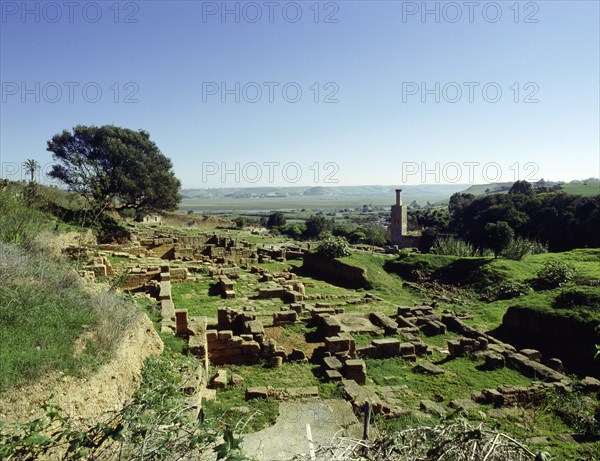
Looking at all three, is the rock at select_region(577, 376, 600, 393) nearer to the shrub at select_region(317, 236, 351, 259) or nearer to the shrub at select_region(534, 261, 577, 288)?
the shrub at select_region(534, 261, 577, 288)

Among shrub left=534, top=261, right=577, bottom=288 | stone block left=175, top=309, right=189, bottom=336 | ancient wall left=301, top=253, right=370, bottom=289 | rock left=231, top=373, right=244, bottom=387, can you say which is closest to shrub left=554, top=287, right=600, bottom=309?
shrub left=534, top=261, right=577, bottom=288

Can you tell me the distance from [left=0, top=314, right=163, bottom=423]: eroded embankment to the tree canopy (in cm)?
2437

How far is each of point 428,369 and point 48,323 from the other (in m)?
9.27

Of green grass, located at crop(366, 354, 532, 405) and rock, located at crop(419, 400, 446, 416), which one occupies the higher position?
rock, located at crop(419, 400, 446, 416)

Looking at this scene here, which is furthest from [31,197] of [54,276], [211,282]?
[54,276]

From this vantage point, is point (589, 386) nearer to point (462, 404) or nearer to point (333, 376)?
point (462, 404)

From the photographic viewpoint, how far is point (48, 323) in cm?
611

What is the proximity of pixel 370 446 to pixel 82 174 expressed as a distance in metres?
31.1

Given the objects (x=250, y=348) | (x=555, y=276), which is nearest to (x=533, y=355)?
(x=250, y=348)

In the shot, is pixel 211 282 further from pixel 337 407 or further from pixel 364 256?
pixel 337 407

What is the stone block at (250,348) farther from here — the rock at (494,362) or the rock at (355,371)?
the rock at (494,362)

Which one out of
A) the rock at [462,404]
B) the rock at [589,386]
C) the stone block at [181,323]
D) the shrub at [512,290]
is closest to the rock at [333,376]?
the rock at [462,404]

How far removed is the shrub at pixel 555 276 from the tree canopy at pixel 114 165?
2612 centimetres

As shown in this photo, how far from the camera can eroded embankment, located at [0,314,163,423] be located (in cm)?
454
